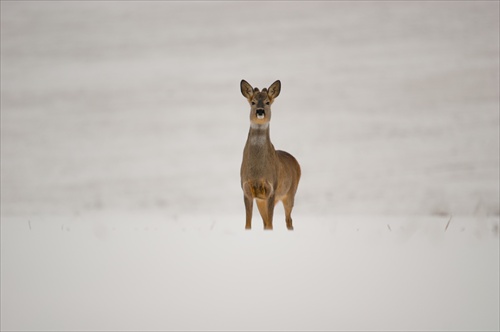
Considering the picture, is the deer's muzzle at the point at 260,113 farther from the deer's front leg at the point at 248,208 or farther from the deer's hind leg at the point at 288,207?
the deer's hind leg at the point at 288,207

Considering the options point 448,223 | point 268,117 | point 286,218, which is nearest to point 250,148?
point 268,117

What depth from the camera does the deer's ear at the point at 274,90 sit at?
1029cm

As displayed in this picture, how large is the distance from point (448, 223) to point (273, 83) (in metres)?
2.57

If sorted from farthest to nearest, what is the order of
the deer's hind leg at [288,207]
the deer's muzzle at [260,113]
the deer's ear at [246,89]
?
the deer's hind leg at [288,207]
the deer's ear at [246,89]
the deer's muzzle at [260,113]

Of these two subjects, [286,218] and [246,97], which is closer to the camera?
[246,97]

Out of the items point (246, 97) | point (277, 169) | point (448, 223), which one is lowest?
point (448, 223)

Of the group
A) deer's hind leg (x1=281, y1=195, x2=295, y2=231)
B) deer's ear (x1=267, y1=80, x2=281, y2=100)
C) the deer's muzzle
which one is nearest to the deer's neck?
the deer's muzzle

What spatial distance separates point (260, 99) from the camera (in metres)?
10.1

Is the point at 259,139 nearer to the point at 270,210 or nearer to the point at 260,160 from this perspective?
the point at 260,160

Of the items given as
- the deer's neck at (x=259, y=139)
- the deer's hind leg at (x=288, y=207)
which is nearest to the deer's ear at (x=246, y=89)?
the deer's neck at (x=259, y=139)

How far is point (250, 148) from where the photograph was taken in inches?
404

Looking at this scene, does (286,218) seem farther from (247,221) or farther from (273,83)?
(273,83)

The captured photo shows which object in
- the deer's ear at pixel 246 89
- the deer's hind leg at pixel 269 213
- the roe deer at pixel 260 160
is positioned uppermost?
the deer's ear at pixel 246 89

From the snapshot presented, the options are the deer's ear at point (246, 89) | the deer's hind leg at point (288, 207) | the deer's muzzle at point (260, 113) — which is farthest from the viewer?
the deer's hind leg at point (288, 207)
